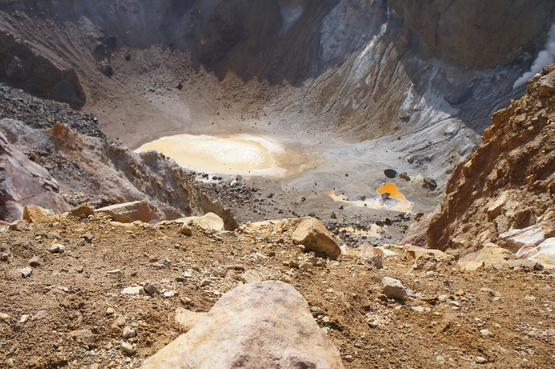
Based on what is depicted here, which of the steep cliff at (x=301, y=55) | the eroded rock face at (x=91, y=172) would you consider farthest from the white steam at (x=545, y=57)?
the eroded rock face at (x=91, y=172)

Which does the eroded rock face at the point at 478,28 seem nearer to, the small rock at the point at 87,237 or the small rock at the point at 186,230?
the small rock at the point at 186,230

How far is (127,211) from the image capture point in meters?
7.23

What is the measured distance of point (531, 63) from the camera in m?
29.2

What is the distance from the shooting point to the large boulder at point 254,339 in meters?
3.05

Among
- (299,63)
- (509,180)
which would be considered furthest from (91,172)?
(299,63)

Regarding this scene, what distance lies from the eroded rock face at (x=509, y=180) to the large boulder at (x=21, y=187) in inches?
325

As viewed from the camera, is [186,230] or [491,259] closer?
[186,230]

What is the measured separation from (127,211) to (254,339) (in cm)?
462

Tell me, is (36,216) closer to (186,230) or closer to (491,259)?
(186,230)

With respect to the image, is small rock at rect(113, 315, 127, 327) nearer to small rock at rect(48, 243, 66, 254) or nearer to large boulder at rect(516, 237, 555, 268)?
small rock at rect(48, 243, 66, 254)

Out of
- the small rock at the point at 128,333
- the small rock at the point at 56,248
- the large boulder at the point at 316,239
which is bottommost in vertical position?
the small rock at the point at 128,333

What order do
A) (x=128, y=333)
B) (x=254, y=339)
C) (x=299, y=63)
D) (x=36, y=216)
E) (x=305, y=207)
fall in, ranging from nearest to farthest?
(x=254, y=339)
(x=128, y=333)
(x=36, y=216)
(x=305, y=207)
(x=299, y=63)

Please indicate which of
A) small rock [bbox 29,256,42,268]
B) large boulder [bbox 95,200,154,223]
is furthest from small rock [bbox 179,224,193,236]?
small rock [bbox 29,256,42,268]

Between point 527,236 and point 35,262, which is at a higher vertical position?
point 527,236
